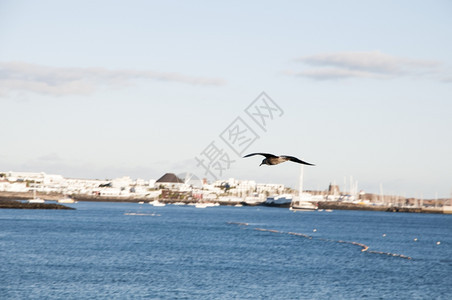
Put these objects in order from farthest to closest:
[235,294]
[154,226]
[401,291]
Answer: [154,226], [401,291], [235,294]

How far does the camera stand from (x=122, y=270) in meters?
74.2

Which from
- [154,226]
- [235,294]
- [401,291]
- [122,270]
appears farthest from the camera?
[154,226]

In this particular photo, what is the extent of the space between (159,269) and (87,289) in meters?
15.5

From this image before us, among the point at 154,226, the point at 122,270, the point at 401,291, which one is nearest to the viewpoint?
the point at 401,291

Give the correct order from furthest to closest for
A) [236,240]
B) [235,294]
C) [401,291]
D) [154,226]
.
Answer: [154,226] → [236,240] → [401,291] → [235,294]

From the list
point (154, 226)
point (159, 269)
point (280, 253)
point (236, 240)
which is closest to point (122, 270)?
point (159, 269)

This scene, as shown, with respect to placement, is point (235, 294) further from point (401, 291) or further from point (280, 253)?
point (280, 253)

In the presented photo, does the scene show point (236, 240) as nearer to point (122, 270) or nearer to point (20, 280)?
point (122, 270)

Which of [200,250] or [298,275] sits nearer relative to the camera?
[298,275]

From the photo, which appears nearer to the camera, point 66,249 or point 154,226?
point 66,249

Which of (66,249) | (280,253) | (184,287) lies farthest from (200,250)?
(184,287)

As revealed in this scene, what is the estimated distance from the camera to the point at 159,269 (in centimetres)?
7625

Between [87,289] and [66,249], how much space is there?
34.7 metres

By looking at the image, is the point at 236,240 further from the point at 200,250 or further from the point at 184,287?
the point at 184,287
